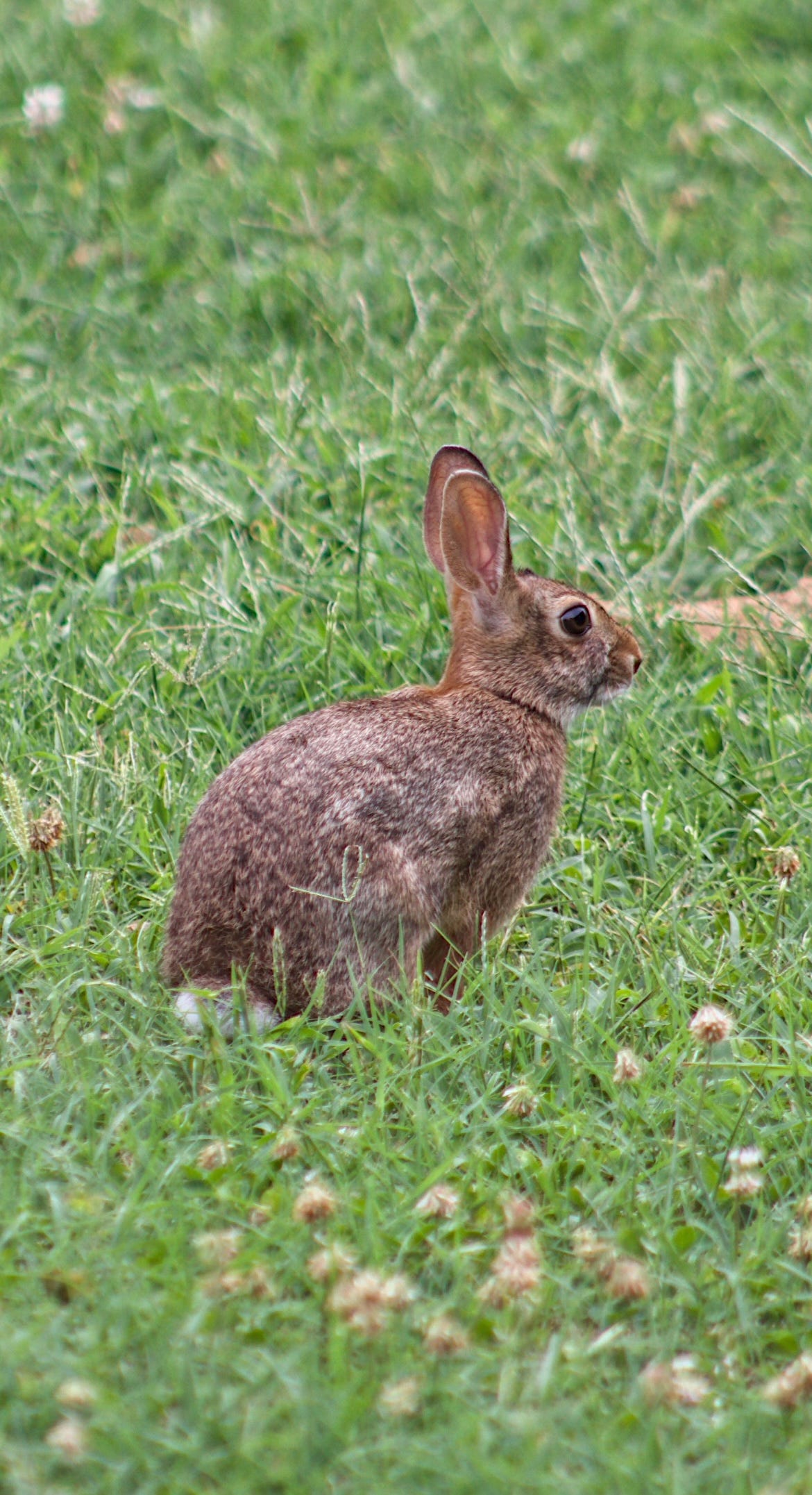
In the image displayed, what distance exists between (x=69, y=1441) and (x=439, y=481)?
2.55m

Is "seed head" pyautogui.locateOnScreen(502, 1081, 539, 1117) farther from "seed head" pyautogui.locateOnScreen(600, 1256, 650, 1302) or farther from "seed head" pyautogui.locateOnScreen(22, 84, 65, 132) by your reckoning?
"seed head" pyautogui.locateOnScreen(22, 84, 65, 132)

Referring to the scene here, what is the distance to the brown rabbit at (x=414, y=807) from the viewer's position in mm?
3785

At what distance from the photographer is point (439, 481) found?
14.4ft

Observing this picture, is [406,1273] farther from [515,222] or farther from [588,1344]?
[515,222]

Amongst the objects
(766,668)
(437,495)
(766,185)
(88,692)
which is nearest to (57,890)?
(88,692)

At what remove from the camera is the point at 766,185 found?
7934 millimetres

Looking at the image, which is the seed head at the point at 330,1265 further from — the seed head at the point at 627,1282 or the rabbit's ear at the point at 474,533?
the rabbit's ear at the point at 474,533

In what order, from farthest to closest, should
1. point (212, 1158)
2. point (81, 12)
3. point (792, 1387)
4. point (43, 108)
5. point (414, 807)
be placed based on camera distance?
point (81, 12)
point (43, 108)
point (414, 807)
point (212, 1158)
point (792, 1387)

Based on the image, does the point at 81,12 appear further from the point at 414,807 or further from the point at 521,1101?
the point at 521,1101

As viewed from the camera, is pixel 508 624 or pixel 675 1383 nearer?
pixel 675 1383

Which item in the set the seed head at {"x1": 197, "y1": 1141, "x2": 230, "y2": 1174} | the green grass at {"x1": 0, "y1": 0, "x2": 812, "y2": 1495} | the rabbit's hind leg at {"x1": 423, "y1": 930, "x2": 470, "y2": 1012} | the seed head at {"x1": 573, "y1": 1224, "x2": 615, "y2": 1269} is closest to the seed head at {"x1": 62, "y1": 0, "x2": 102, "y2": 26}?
the green grass at {"x1": 0, "y1": 0, "x2": 812, "y2": 1495}

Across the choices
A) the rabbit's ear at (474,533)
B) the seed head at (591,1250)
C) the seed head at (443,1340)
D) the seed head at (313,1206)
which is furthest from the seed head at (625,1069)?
the rabbit's ear at (474,533)

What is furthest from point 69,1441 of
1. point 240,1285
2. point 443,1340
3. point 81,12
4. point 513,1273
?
point 81,12

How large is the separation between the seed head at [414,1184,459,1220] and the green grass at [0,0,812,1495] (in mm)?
39
